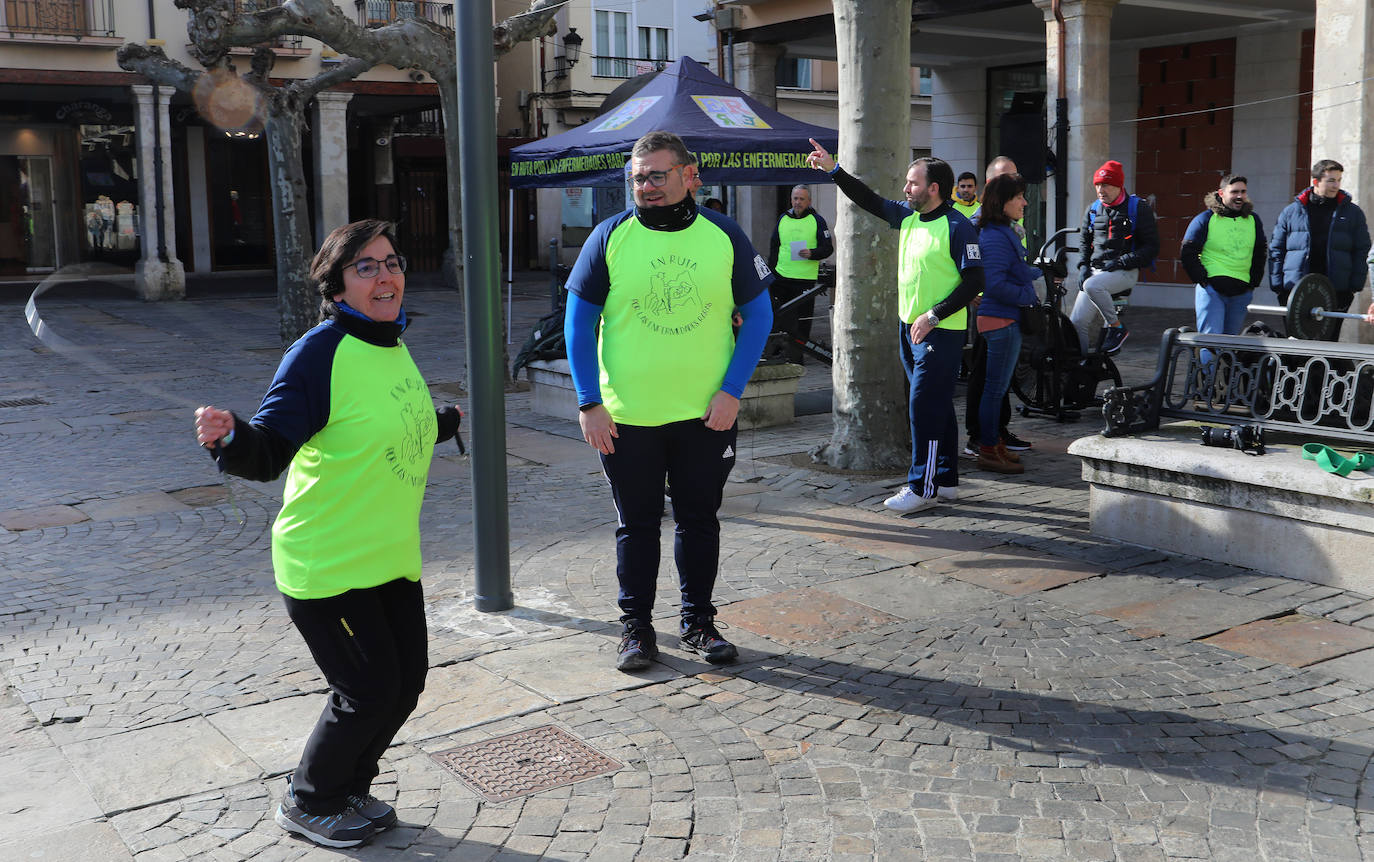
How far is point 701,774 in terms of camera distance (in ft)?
12.2

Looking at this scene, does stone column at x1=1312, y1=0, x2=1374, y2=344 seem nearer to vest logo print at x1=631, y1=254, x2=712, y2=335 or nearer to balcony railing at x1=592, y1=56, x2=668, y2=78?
vest logo print at x1=631, y1=254, x2=712, y2=335

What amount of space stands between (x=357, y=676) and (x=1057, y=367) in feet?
24.2

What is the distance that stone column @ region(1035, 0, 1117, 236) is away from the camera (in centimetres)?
1415

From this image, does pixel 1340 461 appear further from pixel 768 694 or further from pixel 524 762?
pixel 524 762

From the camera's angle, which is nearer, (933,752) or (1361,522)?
(933,752)

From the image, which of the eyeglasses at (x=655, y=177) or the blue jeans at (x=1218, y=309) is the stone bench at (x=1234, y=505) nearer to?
the eyeglasses at (x=655, y=177)

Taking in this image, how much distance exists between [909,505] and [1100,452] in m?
1.10

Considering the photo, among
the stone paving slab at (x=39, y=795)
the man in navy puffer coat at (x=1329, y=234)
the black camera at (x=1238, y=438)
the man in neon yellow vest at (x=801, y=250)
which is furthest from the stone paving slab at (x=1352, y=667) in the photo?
the man in neon yellow vest at (x=801, y=250)

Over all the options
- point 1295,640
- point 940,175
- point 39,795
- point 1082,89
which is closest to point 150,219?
point 1082,89

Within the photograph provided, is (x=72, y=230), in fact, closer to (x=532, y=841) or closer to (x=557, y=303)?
(x=557, y=303)

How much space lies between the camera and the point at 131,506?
749 cm

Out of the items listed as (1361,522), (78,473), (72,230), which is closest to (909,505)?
(1361,522)

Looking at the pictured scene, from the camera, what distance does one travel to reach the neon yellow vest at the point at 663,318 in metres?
4.45

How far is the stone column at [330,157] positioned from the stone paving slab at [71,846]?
23.3 m
